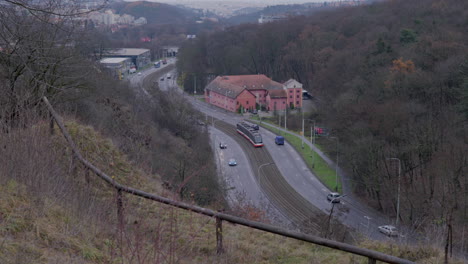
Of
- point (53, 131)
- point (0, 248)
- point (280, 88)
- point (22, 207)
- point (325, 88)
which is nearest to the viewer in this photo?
point (0, 248)

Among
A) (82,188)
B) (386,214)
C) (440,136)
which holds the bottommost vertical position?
(386,214)

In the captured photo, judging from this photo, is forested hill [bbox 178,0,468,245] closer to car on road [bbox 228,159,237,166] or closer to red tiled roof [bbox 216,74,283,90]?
red tiled roof [bbox 216,74,283,90]

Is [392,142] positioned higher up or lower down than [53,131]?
lower down

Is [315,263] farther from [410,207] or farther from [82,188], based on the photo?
[410,207]

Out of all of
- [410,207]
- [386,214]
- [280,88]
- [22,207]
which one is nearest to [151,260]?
[22,207]

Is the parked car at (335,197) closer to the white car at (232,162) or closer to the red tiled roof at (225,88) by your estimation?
the white car at (232,162)

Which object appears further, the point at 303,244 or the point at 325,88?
the point at 325,88

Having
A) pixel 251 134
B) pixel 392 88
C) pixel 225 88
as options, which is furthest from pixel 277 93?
pixel 392 88
